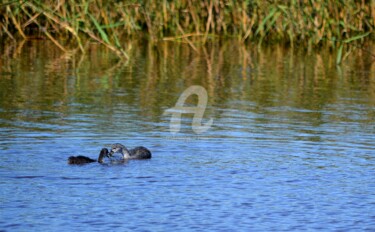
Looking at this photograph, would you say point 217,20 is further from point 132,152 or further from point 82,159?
point 82,159

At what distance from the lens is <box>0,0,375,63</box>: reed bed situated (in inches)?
727

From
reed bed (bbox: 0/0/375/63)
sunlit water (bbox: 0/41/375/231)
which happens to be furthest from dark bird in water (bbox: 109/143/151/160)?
reed bed (bbox: 0/0/375/63)

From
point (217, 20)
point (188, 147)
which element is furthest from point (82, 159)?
point (217, 20)

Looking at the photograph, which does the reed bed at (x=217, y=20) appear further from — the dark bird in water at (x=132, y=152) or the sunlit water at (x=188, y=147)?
the dark bird in water at (x=132, y=152)

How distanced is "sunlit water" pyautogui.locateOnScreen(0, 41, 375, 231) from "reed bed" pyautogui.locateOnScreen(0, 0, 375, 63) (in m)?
1.44

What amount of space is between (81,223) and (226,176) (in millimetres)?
1918

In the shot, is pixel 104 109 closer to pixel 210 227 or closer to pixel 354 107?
pixel 354 107

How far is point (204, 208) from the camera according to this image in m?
7.62

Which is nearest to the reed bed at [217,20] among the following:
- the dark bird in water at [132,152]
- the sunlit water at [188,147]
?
the sunlit water at [188,147]

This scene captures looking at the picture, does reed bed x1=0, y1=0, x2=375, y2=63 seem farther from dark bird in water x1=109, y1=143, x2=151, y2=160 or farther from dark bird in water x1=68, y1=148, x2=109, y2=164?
dark bird in water x1=68, y1=148, x2=109, y2=164

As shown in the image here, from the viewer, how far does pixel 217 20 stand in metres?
20.3

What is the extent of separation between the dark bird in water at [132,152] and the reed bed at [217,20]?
8.36m

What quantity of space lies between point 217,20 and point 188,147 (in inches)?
417

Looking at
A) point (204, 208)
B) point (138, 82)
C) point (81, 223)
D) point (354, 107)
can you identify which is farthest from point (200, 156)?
point (138, 82)
